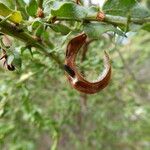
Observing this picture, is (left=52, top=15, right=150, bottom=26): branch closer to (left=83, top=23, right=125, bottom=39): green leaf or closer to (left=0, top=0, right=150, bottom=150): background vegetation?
(left=83, top=23, right=125, bottom=39): green leaf

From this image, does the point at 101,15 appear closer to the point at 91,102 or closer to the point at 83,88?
the point at 83,88

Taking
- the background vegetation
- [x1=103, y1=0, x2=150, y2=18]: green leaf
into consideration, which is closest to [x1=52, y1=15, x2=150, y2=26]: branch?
[x1=103, y1=0, x2=150, y2=18]: green leaf

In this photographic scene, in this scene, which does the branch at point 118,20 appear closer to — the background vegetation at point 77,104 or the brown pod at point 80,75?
the brown pod at point 80,75

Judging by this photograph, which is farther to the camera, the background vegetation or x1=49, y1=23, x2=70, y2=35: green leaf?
the background vegetation

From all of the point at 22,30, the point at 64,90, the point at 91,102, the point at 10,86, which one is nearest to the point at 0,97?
the point at 10,86

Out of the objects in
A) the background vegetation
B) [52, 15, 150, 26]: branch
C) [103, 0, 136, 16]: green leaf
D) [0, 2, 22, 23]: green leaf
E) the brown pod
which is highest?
[0, 2, 22, 23]: green leaf

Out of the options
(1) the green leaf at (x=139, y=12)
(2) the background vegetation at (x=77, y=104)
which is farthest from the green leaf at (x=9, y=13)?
(2) the background vegetation at (x=77, y=104)
